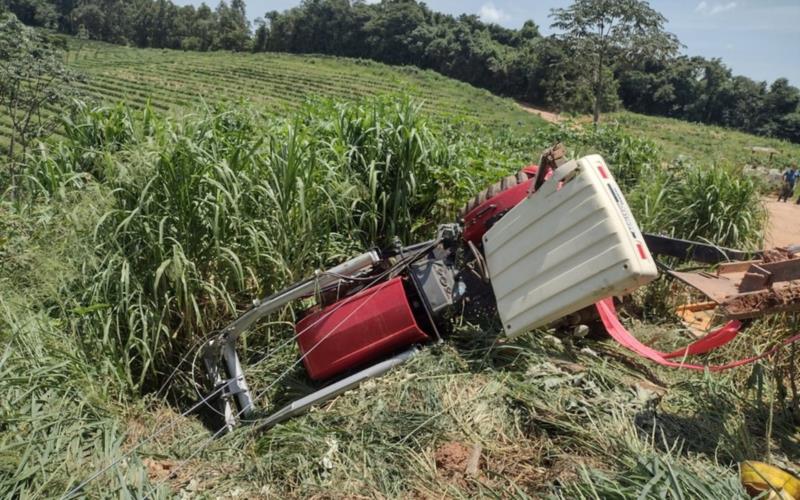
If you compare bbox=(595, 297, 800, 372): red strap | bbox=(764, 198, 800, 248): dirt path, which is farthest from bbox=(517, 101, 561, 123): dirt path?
bbox=(595, 297, 800, 372): red strap

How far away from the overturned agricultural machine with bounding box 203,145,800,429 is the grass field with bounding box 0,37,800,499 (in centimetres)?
17

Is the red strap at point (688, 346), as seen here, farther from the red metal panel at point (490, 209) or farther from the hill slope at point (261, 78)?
the hill slope at point (261, 78)

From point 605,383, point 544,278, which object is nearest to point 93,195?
point 544,278

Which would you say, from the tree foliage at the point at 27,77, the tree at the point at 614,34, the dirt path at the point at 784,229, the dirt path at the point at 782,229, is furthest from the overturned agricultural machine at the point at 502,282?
the tree at the point at 614,34

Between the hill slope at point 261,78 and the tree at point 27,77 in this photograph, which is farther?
the hill slope at point 261,78

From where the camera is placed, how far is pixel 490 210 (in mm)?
2893

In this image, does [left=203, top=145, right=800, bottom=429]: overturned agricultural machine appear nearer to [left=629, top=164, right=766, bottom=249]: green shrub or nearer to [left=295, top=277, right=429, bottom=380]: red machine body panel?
[left=295, top=277, right=429, bottom=380]: red machine body panel

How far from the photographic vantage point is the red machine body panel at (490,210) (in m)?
2.88

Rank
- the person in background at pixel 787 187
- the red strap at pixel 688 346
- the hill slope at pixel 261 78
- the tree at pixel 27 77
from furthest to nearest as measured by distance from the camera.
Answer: the hill slope at pixel 261 78 < the person in background at pixel 787 187 < the tree at pixel 27 77 < the red strap at pixel 688 346

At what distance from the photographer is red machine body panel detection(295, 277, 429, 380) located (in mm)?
2699

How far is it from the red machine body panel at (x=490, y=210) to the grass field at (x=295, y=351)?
49cm

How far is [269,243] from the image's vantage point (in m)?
3.15

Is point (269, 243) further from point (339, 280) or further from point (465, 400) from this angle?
point (465, 400)

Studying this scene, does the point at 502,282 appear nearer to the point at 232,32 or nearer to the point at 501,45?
the point at 501,45
